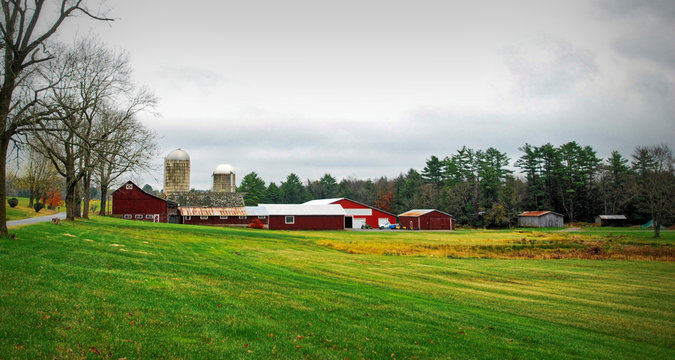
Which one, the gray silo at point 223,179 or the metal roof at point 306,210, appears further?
the gray silo at point 223,179

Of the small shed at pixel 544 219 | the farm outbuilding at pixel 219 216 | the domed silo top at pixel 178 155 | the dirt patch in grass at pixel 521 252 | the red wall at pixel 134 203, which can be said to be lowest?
the dirt patch in grass at pixel 521 252

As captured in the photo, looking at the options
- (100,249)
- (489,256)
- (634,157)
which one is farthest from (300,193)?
(100,249)

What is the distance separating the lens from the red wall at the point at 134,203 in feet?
193

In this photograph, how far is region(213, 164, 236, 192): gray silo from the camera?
261 feet

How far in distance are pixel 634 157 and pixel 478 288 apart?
314 feet

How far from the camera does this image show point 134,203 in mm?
59219

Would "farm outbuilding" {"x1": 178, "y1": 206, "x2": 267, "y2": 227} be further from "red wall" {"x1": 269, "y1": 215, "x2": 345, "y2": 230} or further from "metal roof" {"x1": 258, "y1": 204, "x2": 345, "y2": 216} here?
"metal roof" {"x1": 258, "y1": 204, "x2": 345, "y2": 216}

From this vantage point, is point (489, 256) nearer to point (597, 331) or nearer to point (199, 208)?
point (597, 331)

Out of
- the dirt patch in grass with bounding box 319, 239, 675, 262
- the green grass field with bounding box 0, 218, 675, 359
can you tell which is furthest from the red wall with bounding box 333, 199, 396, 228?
the green grass field with bounding box 0, 218, 675, 359

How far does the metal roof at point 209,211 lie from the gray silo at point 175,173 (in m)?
7.84

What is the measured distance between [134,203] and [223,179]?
2156cm

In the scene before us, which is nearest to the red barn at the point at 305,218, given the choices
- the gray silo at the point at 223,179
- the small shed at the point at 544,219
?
the gray silo at the point at 223,179

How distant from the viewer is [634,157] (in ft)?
310

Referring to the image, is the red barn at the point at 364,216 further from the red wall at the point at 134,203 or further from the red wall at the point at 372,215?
the red wall at the point at 134,203
